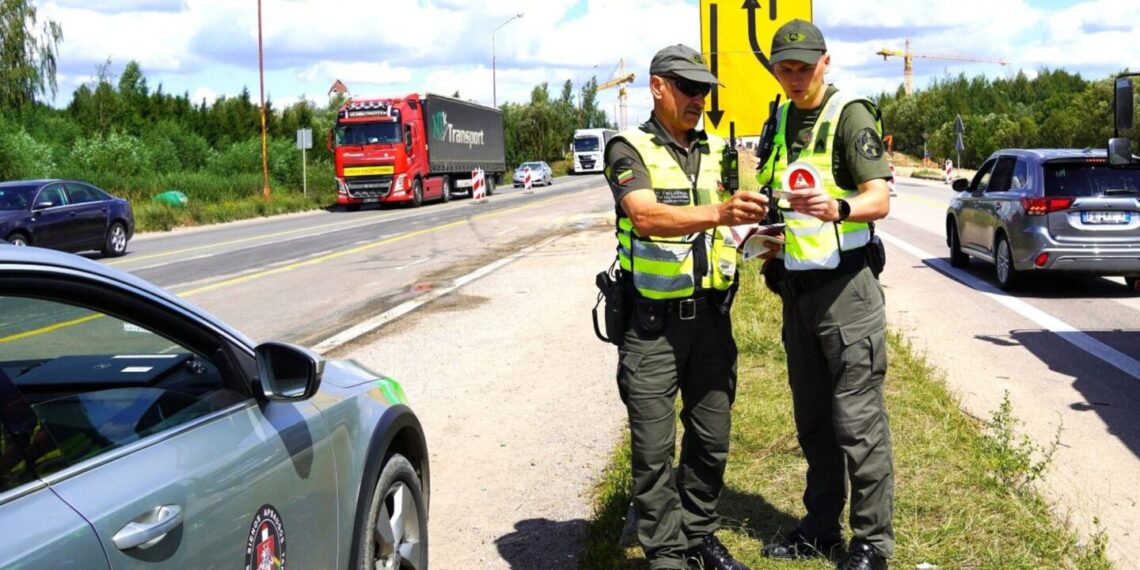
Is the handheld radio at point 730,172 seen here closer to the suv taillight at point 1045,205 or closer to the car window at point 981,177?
the suv taillight at point 1045,205

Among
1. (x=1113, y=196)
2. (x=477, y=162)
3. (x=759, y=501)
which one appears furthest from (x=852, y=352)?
(x=477, y=162)

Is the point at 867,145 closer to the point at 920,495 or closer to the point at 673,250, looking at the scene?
the point at 673,250

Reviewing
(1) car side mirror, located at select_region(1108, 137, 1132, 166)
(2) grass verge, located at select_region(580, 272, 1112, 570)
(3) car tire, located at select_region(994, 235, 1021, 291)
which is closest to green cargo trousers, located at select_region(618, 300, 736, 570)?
(2) grass verge, located at select_region(580, 272, 1112, 570)

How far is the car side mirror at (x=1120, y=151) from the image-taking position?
6.94 meters

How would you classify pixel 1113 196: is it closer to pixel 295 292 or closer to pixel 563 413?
pixel 563 413

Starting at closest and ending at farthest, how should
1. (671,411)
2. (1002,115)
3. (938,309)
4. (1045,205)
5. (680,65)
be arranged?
(680,65), (671,411), (938,309), (1045,205), (1002,115)

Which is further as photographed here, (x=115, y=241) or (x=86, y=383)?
(x=115, y=241)

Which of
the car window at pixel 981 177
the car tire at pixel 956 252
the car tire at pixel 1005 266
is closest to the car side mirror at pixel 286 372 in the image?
the car tire at pixel 1005 266

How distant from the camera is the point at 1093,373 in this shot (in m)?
8.09

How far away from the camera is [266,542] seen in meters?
2.70

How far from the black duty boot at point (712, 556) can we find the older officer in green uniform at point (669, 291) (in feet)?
0.06

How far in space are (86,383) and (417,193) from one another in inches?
1410

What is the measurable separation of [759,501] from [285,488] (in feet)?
8.48

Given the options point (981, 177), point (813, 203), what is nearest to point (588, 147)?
point (981, 177)
